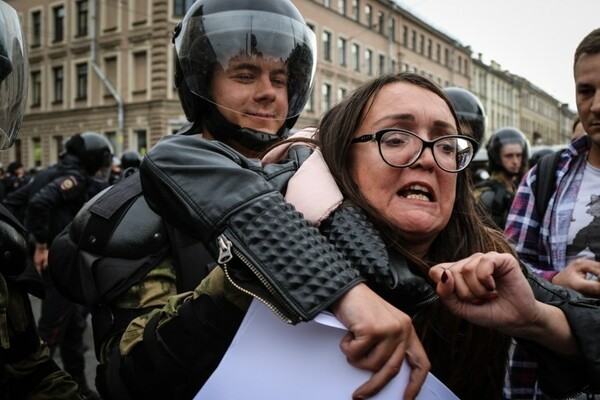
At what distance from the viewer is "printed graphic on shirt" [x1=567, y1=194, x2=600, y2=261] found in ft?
5.69

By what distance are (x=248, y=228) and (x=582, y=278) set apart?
1.04 meters

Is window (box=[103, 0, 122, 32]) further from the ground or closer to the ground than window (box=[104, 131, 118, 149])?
further from the ground

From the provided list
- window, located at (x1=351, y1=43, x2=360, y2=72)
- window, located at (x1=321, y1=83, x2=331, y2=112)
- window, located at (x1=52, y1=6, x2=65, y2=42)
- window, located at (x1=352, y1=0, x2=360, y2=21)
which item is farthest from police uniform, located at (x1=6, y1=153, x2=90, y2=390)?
window, located at (x1=352, y1=0, x2=360, y2=21)

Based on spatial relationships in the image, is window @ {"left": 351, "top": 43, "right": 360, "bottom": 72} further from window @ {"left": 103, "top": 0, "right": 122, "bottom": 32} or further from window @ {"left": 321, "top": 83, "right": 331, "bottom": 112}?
window @ {"left": 103, "top": 0, "right": 122, "bottom": 32}

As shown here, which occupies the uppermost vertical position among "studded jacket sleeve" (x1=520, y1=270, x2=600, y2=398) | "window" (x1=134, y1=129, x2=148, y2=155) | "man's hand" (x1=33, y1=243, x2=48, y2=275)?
"studded jacket sleeve" (x1=520, y1=270, x2=600, y2=398)

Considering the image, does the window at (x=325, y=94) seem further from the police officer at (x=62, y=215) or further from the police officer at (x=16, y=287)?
the police officer at (x=16, y=287)

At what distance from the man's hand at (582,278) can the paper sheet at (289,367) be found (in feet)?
2.41

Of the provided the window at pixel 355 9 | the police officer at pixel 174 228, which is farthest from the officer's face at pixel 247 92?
the window at pixel 355 9

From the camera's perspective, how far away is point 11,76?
1.50m

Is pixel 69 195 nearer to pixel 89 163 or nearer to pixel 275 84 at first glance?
pixel 89 163

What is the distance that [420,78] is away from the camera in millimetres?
1232

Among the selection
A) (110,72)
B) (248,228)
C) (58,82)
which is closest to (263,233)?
(248,228)

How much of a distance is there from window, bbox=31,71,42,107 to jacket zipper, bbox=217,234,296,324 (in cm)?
2791

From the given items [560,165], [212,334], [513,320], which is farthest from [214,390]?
[560,165]
